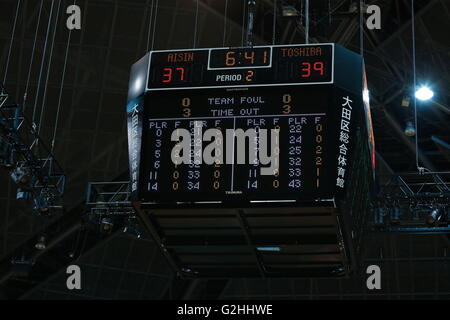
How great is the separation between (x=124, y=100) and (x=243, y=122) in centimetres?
1124

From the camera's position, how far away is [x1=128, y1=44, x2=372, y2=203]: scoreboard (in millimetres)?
10281

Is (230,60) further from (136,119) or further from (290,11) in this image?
(290,11)

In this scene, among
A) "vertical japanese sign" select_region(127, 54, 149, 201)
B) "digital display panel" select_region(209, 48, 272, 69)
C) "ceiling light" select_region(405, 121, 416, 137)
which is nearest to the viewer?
"vertical japanese sign" select_region(127, 54, 149, 201)

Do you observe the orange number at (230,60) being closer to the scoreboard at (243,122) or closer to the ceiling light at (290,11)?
the scoreboard at (243,122)

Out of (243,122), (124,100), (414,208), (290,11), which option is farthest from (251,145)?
(124,100)

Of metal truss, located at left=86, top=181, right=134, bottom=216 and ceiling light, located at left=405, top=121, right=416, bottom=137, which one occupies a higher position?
ceiling light, located at left=405, top=121, right=416, bottom=137

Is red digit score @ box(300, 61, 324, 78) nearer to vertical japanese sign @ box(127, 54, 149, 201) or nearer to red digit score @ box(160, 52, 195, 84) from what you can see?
red digit score @ box(160, 52, 195, 84)

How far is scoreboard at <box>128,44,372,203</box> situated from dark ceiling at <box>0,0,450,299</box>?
7156mm

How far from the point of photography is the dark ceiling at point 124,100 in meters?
19.4

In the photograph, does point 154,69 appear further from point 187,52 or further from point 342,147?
point 342,147

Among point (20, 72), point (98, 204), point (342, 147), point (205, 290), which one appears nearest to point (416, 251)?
point (205, 290)

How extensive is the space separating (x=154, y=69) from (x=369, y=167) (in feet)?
11.2

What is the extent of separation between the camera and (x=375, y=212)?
1797 centimetres

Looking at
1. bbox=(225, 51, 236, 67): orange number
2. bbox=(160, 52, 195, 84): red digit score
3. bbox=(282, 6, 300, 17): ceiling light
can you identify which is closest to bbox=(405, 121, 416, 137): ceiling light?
bbox=(282, 6, 300, 17): ceiling light
